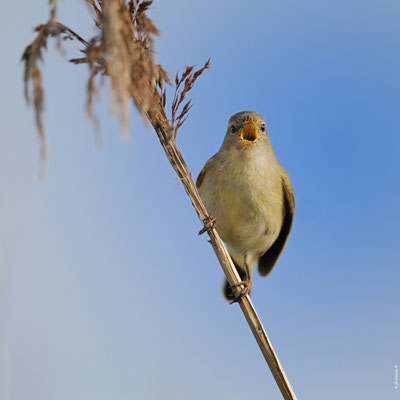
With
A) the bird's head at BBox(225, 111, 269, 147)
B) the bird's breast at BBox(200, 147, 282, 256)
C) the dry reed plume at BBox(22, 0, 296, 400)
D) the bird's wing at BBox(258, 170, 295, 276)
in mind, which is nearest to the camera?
the dry reed plume at BBox(22, 0, 296, 400)

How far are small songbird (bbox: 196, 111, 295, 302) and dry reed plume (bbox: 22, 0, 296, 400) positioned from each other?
143 centimetres

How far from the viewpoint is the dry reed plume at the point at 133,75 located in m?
0.94

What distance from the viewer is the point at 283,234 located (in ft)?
12.2

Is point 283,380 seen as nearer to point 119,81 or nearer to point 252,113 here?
point 119,81

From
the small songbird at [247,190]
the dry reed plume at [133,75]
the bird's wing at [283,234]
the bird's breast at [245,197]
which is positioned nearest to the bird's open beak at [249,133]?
the small songbird at [247,190]

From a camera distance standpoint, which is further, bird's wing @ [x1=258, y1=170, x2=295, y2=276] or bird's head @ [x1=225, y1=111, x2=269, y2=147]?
bird's wing @ [x1=258, y1=170, x2=295, y2=276]

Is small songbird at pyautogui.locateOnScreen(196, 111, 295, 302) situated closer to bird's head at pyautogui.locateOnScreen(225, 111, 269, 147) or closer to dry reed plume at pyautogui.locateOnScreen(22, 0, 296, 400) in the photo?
bird's head at pyautogui.locateOnScreen(225, 111, 269, 147)

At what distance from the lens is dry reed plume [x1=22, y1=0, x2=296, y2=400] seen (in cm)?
94

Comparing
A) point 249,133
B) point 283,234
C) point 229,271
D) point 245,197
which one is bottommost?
point 229,271

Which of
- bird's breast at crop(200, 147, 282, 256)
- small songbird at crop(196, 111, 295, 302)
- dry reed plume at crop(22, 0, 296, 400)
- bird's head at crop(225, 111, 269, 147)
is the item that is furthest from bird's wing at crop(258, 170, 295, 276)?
dry reed plume at crop(22, 0, 296, 400)

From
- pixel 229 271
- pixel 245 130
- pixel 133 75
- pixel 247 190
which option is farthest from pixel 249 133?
pixel 133 75

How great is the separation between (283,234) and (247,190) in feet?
2.11

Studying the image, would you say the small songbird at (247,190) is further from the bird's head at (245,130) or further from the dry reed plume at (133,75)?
the dry reed plume at (133,75)

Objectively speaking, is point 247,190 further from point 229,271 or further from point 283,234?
point 229,271
